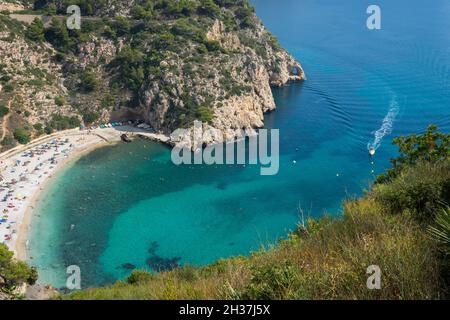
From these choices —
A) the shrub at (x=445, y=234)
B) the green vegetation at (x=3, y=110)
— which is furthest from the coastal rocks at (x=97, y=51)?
the shrub at (x=445, y=234)

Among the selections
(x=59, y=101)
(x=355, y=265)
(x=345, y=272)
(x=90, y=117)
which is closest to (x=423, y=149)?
(x=355, y=265)

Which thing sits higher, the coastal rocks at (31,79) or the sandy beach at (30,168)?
the coastal rocks at (31,79)

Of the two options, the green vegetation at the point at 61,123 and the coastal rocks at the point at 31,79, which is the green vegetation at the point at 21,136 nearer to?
the coastal rocks at the point at 31,79

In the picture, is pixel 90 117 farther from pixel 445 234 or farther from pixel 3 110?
pixel 445 234

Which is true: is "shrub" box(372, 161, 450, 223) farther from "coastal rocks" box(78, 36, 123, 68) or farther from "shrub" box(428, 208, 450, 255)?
"coastal rocks" box(78, 36, 123, 68)

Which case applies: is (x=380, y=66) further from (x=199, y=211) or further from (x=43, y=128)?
(x=43, y=128)

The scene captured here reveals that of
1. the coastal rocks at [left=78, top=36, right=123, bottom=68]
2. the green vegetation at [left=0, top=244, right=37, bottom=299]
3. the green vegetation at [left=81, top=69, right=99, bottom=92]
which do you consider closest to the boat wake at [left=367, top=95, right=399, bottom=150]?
the green vegetation at [left=81, top=69, right=99, bottom=92]
